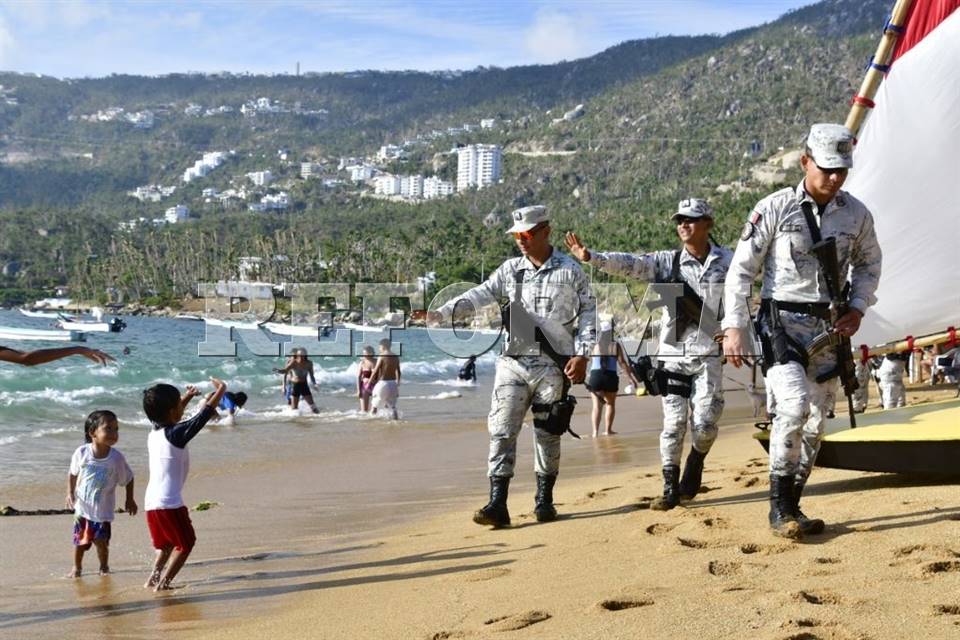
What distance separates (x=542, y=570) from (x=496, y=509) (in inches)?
61.5

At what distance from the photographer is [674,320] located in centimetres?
739

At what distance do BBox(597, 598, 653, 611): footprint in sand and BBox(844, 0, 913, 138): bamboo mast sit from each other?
5.18m

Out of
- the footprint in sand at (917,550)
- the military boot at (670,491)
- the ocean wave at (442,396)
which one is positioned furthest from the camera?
the ocean wave at (442,396)

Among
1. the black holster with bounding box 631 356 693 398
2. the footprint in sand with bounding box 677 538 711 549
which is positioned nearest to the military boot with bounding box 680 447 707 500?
the black holster with bounding box 631 356 693 398

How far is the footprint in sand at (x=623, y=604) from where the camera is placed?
462 centimetres

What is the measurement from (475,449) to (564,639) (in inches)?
430

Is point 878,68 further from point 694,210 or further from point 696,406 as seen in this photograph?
point 696,406

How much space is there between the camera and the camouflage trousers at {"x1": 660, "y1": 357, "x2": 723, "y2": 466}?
23.7 feet

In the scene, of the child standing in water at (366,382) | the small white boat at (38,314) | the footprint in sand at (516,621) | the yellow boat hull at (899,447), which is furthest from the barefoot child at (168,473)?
the small white boat at (38,314)

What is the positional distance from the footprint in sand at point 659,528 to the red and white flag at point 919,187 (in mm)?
2931

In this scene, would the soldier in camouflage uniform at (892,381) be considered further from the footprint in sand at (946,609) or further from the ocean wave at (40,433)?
the ocean wave at (40,433)

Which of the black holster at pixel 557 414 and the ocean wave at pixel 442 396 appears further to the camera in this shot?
the ocean wave at pixel 442 396

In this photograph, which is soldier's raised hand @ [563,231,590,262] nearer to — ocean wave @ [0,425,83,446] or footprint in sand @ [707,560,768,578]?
footprint in sand @ [707,560,768,578]

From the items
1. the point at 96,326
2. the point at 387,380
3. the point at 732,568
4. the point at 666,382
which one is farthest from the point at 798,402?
the point at 96,326
